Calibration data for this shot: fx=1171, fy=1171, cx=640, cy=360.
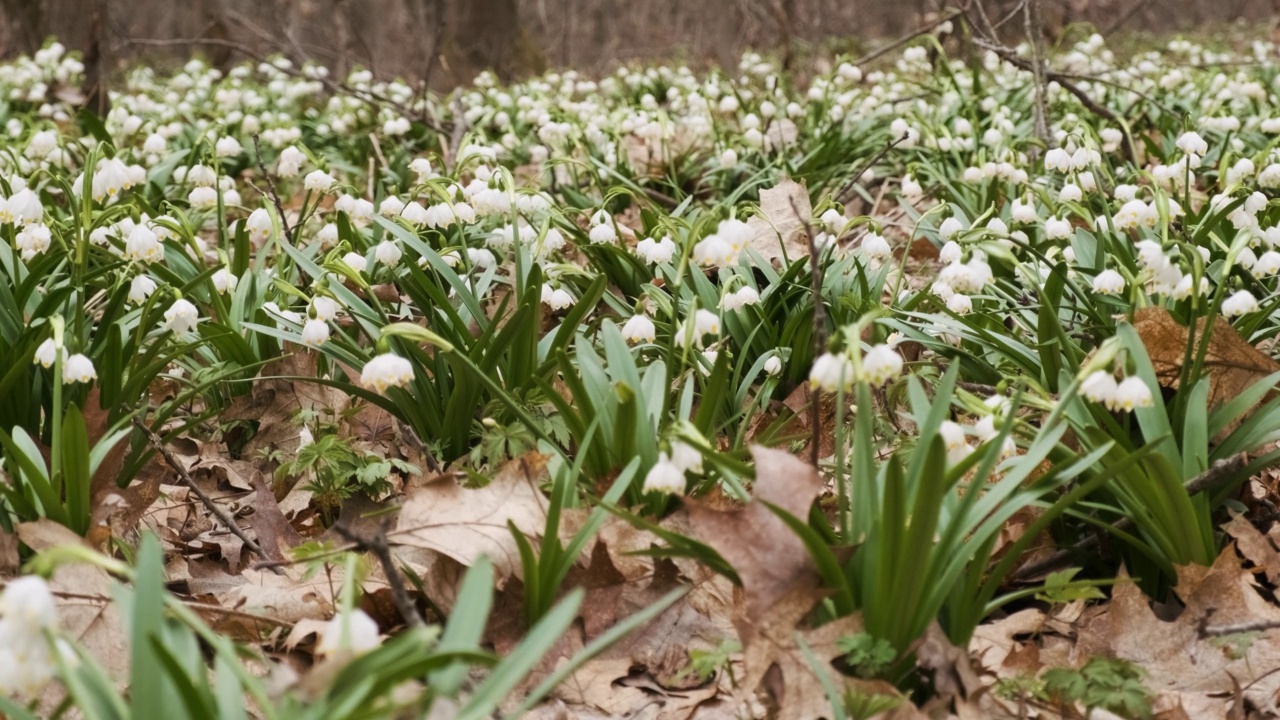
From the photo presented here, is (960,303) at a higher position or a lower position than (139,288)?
higher

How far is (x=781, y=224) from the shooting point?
4051 mm

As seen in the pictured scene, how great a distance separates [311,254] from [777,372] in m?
1.61

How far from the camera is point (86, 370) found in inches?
88.0

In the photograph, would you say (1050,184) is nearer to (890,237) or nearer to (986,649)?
(890,237)

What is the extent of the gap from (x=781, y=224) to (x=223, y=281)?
6.08ft

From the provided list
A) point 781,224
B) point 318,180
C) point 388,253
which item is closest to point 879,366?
point 388,253

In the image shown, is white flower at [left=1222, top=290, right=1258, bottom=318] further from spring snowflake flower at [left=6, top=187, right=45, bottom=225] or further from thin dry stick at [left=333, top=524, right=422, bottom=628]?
spring snowflake flower at [left=6, top=187, right=45, bottom=225]

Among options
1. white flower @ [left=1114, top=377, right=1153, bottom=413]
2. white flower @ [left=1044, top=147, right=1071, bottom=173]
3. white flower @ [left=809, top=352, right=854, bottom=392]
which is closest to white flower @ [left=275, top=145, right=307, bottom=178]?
white flower @ [left=1044, top=147, right=1071, bottom=173]

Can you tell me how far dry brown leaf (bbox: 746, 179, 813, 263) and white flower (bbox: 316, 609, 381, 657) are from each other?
2532 millimetres

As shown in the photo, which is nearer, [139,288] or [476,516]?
[476,516]

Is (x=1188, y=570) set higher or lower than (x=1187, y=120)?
lower

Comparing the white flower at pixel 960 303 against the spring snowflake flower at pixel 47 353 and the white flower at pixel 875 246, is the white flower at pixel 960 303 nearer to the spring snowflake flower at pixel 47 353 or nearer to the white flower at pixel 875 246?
the white flower at pixel 875 246

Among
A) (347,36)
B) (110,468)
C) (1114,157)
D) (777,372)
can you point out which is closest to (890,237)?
(1114,157)

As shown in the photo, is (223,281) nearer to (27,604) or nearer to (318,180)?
(318,180)
